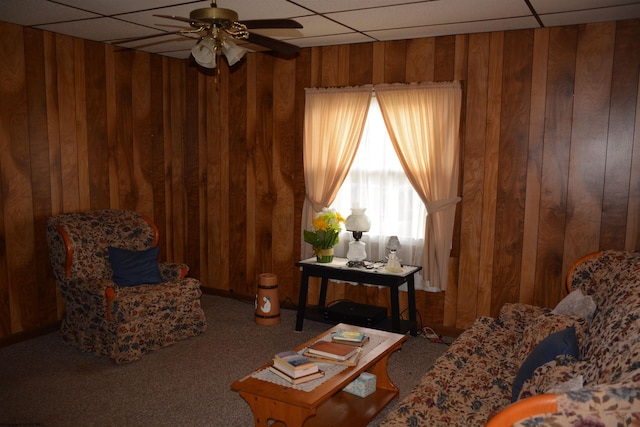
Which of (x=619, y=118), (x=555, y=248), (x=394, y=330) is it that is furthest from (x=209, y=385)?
(x=619, y=118)

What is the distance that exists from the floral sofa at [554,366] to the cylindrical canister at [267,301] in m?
2.05

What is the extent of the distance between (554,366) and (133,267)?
3312 mm

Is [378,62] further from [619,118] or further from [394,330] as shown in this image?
[394,330]

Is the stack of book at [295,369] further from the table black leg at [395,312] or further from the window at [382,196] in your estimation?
the window at [382,196]

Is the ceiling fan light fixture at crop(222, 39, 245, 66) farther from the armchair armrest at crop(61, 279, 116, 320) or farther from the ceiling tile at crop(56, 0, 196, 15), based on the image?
the armchair armrest at crop(61, 279, 116, 320)

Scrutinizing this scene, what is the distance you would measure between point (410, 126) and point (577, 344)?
2.53 metres

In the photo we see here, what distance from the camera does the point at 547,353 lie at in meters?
A: 2.28

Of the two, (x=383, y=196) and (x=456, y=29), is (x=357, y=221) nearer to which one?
(x=383, y=196)

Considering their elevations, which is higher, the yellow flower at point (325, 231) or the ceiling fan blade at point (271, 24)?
the ceiling fan blade at point (271, 24)

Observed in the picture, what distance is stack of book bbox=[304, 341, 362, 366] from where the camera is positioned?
2912 mm

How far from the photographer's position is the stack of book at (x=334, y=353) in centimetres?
291

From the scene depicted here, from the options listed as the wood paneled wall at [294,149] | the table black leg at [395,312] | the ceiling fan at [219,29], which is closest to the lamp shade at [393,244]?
the table black leg at [395,312]

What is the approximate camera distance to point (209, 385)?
11.7ft

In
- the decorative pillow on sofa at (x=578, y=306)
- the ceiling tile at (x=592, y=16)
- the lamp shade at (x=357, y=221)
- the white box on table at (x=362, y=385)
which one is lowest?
the white box on table at (x=362, y=385)
